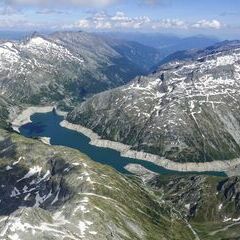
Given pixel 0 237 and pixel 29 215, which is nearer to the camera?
pixel 0 237

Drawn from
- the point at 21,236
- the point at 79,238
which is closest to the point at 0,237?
the point at 21,236

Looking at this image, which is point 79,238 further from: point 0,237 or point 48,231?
point 0,237

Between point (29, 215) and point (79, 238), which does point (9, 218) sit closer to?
point (29, 215)

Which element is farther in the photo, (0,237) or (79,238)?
(79,238)

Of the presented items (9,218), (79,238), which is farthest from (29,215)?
(79,238)

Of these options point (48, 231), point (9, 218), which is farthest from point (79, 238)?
point (9, 218)

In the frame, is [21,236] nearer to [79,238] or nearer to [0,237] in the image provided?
[0,237]
